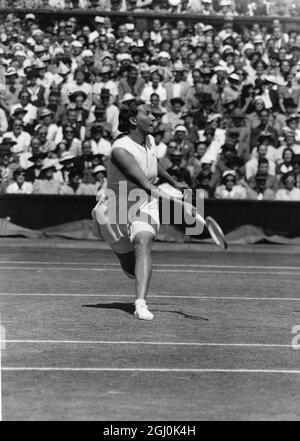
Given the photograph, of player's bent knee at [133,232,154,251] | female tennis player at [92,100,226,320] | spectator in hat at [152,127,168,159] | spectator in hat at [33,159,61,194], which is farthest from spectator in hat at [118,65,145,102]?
player's bent knee at [133,232,154,251]

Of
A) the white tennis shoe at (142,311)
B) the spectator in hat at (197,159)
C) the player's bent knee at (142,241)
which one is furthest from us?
the spectator in hat at (197,159)

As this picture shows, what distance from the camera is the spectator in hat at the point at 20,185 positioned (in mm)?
19906

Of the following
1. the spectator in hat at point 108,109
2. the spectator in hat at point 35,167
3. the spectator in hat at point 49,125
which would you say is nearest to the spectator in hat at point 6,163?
the spectator in hat at point 35,167

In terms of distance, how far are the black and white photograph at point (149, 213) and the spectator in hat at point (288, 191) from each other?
0.13ft

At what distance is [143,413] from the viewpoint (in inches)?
251

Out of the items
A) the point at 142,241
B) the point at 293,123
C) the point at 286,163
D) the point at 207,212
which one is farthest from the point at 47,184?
the point at 142,241

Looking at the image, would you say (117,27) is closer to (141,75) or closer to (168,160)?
(141,75)

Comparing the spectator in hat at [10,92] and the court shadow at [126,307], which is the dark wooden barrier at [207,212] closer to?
the spectator in hat at [10,92]

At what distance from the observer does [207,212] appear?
63.2 ft

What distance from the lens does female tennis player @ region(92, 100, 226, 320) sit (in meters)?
10.2

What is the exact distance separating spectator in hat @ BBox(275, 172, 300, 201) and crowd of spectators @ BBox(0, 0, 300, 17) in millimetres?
6210

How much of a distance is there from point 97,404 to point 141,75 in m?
16.2

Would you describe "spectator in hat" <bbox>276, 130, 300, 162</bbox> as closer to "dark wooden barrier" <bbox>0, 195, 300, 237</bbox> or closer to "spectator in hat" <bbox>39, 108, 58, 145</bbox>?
"dark wooden barrier" <bbox>0, 195, 300, 237</bbox>

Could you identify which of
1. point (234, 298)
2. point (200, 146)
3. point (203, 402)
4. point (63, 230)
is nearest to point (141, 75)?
point (200, 146)
